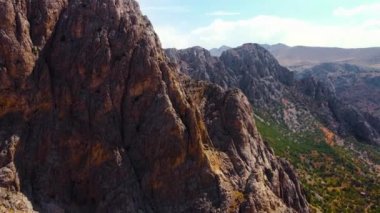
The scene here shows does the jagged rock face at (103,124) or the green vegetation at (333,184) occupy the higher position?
the jagged rock face at (103,124)

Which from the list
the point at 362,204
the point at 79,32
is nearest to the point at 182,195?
the point at 79,32

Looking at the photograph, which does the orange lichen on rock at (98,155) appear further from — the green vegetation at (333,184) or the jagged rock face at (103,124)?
the green vegetation at (333,184)

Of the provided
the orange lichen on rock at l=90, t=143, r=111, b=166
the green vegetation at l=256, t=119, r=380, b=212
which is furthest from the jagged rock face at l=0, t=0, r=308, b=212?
the green vegetation at l=256, t=119, r=380, b=212

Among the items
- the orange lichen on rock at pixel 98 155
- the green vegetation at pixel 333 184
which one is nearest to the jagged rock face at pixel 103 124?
the orange lichen on rock at pixel 98 155

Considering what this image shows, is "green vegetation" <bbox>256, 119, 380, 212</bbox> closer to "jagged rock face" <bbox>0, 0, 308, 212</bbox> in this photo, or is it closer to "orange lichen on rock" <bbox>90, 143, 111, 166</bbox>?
"jagged rock face" <bbox>0, 0, 308, 212</bbox>

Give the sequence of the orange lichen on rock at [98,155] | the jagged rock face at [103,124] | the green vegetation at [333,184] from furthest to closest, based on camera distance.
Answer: the green vegetation at [333,184] → the orange lichen on rock at [98,155] → the jagged rock face at [103,124]

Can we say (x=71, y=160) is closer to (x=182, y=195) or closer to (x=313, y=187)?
(x=182, y=195)

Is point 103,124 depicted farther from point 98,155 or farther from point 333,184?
point 333,184

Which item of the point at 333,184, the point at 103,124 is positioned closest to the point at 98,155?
the point at 103,124
